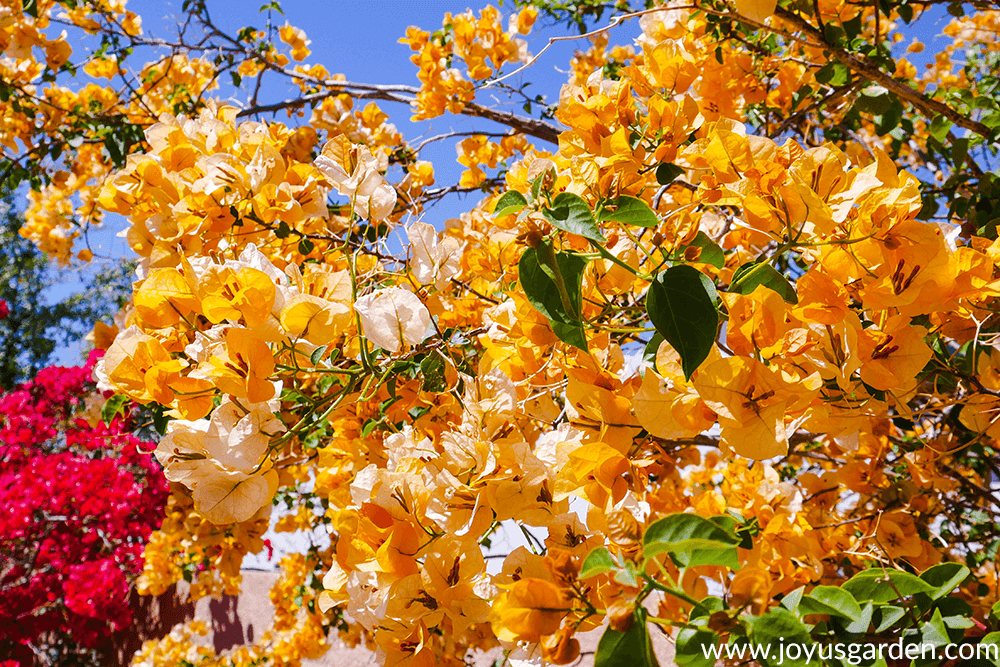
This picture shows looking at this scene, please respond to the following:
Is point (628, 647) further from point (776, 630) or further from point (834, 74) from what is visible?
point (834, 74)

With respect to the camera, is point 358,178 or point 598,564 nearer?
point 598,564

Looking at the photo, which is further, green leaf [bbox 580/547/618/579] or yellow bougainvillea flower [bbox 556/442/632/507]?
yellow bougainvillea flower [bbox 556/442/632/507]

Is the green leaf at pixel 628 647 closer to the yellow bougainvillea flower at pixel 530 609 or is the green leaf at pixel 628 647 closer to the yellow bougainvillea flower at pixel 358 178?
the yellow bougainvillea flower at pixel 530 609

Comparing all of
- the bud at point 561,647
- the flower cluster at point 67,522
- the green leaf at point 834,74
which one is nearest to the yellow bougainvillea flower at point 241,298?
the bud at point 561,647

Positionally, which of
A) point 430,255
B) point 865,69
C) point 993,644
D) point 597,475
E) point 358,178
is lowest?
point 993,644

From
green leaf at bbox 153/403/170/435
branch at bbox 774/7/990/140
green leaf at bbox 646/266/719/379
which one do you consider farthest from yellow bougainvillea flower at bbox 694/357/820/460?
green leaf at bbox 153/403/170/435

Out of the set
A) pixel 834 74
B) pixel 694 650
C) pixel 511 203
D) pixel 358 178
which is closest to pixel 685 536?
pixel 694 650

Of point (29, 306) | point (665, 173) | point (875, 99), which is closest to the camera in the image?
point (665, 173)

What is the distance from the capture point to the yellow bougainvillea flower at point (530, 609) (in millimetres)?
457

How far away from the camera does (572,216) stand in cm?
46

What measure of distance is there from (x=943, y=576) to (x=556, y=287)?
0.49 m

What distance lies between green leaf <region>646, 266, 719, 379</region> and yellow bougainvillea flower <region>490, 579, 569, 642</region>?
0.70ft

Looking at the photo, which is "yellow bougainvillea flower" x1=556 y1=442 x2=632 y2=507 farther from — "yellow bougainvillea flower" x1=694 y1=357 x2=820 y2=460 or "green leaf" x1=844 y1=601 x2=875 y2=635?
"green leaf" x1=844 y1=601 x2=875 y2=635

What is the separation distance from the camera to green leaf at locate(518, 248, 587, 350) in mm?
474
